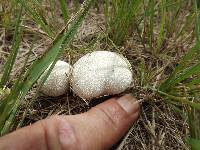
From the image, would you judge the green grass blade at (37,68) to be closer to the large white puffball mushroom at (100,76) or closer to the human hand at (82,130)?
the human hand at (82,130)

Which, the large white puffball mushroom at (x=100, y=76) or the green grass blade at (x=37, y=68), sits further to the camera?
the large white puffball mushroom at (x=100, y=76)

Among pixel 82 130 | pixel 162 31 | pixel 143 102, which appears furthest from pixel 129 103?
pixel 162 31

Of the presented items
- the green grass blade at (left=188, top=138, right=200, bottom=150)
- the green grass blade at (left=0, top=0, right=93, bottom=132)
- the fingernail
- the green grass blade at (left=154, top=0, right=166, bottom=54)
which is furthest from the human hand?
the green grass blade at (left=154, top=0, right=166, bottom=54)

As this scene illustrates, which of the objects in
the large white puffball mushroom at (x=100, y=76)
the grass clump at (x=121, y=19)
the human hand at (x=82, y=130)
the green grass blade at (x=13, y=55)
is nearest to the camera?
the human hand at (x=82, y=130)

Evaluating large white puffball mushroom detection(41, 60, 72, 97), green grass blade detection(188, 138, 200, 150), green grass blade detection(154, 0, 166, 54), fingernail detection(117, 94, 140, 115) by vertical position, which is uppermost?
green grass blade detection(154, 0, 166, 54)

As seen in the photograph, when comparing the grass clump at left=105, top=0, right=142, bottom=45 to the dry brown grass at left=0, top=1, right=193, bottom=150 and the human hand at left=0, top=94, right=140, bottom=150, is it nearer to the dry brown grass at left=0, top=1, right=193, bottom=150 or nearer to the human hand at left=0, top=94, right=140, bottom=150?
the dry brown grass at left=0, top=1, right=193, bottom=150

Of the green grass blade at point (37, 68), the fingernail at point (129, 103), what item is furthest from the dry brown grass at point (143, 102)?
the green grass blade at point (37, 68)

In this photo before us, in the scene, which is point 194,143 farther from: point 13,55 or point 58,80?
point 13,55
